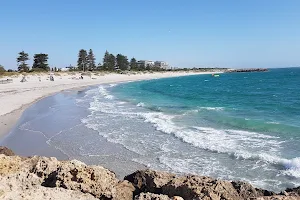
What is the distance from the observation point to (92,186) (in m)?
5.93

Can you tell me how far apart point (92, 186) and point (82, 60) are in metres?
124

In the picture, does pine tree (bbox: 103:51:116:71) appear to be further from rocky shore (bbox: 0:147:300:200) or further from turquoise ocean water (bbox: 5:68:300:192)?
rocky shore (bbox: 0:147:300:200)

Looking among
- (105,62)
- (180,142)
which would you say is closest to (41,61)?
(105,62)

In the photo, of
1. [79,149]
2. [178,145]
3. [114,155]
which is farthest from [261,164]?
[79,149]

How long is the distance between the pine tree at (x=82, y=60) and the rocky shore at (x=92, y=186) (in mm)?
121957

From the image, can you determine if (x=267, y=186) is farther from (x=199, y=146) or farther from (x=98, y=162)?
(x=98, y=162)

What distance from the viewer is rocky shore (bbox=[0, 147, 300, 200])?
18.7 feet

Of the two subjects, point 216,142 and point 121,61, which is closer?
point 216,142

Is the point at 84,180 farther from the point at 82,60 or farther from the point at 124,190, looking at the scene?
the point at 82,60

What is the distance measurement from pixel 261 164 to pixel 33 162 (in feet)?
27.4

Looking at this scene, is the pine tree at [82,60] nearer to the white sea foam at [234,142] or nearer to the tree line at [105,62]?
the tree line at [105,62]

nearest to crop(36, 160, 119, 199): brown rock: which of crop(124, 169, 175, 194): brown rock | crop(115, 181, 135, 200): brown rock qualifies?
crop(115, 181, 135, 200): brown rock

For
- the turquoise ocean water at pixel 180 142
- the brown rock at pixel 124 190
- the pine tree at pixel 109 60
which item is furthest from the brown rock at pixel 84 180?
the pine tree at pixel 109 60

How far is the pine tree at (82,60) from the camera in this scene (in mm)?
125506
